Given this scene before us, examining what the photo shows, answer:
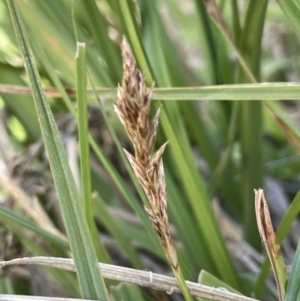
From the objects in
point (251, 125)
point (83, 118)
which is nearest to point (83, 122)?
point (83, 118)

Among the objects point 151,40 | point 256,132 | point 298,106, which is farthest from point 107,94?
point 298,106

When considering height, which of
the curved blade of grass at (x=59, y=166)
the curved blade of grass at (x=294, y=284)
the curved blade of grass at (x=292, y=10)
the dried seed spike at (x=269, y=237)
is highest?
the curved blade of grass at (x=292, y=10)

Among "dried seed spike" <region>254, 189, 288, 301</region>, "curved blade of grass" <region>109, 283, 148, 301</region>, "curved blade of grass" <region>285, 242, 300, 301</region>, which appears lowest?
"curved blade of grass" <region>109, 283, 148, 301</region>

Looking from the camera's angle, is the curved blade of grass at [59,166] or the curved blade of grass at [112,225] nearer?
the curved blade of grass at [59,166]

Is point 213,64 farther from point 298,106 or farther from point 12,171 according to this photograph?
point 298,106

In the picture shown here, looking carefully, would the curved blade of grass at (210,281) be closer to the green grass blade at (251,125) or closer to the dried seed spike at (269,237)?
the dried seed spike at (269,237)

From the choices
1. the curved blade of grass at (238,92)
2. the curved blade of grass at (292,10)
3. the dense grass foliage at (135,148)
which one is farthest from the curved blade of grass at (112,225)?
the curved blade of grass at (292,10)

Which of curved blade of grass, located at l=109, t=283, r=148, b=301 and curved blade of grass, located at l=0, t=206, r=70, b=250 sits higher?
curved blade of grass, located at l=0, t=206, r=70, b=250

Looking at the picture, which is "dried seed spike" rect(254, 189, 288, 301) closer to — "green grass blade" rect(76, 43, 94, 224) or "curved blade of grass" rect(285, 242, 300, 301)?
"curved blade of grass" rect(285, 242, 300, 301)

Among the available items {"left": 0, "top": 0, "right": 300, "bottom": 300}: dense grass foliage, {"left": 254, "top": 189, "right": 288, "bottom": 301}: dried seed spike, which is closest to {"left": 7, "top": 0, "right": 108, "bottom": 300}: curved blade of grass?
{"left": 0, "top": 0, "right": 300, "bottom": 300}: dense grass foliage
